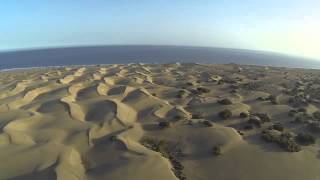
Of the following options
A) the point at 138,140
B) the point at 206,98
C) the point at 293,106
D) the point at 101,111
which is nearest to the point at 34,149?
the point at 138,140

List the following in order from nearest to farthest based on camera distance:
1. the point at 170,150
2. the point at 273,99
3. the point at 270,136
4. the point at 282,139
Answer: the point at 170,150
the point at 282,139
the point at 270,136
the point at 273,99

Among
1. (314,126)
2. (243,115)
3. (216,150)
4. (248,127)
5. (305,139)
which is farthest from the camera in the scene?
(243,115)

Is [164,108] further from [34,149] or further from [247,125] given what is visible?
[34,149]

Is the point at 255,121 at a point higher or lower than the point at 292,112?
lower

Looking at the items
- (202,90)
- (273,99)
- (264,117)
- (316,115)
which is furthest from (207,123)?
(202,90)

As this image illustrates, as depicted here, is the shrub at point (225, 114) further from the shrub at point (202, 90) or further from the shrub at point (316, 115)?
the shrub at point (202, 90)

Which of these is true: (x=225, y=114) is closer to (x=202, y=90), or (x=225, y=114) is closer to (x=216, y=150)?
(x=216, y=150)

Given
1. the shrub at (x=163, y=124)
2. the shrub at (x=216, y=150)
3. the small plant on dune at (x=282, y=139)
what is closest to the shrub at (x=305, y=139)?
the small plant on dune at (x=282, y=139)

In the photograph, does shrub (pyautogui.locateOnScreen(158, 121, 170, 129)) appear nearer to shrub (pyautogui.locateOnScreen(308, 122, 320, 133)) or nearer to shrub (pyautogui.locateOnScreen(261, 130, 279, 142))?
shrub (pyautogui.locateOnScreen(261, 130, 279, 142))
